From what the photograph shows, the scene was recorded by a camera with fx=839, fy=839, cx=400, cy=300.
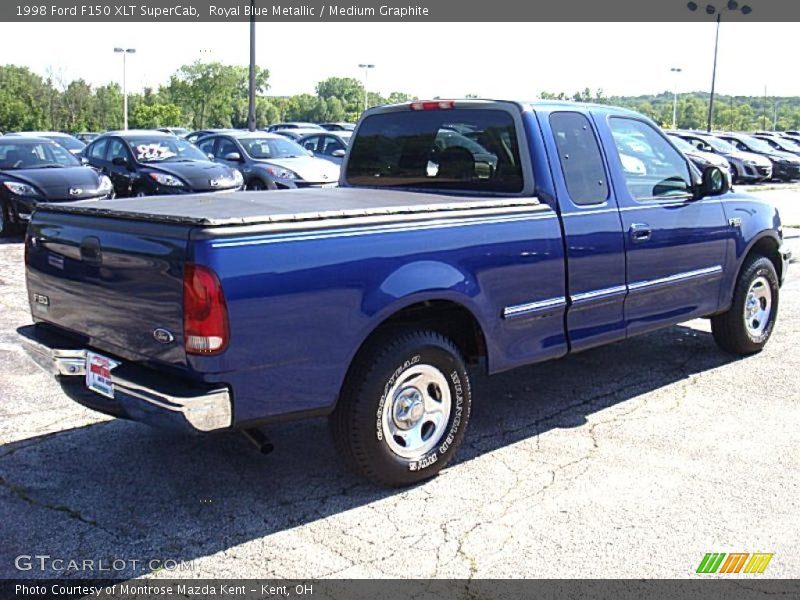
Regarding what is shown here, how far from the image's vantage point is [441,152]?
527cm

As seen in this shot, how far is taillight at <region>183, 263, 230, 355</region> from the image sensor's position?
3307 millimetres

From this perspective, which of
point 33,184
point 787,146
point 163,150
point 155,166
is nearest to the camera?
point 33,184

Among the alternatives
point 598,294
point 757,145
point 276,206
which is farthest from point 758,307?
point 757,145

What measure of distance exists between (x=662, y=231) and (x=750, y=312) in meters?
1.61

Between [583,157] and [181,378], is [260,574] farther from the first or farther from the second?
[583,157]

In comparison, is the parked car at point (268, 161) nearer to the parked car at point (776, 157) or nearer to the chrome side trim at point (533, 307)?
the chrome side trim at point (533, 307)

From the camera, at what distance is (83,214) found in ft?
13.3

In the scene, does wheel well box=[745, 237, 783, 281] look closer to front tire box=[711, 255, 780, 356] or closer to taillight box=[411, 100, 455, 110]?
front tire box=[711, 255, 780, 356]

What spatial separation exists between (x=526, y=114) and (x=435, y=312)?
134cm

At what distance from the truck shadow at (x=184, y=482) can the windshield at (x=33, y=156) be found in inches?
362

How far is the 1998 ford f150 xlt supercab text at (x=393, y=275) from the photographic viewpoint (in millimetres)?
3434

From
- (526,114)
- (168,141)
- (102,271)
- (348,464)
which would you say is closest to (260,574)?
(348,464)

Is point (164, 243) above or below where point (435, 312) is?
above

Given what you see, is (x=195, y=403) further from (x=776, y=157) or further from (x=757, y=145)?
(x=757, y=145)
